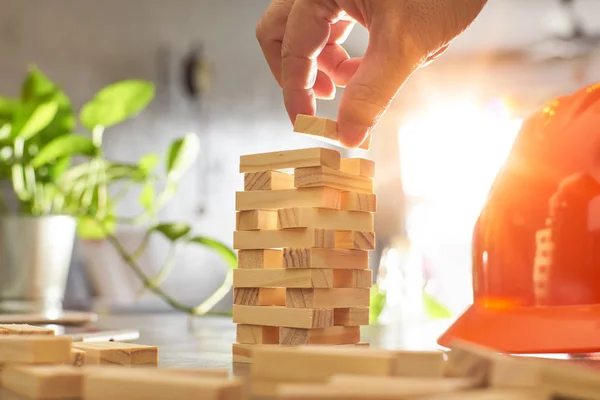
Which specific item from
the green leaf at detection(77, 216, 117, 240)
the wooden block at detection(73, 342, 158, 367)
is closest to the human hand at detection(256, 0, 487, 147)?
the wooden block at detection(73, 342, 158, 367)

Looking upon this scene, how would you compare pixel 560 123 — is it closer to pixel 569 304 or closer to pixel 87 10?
pixel 569 304

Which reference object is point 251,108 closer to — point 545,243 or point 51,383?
point 545,243

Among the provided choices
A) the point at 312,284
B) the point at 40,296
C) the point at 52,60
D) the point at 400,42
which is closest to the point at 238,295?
the point at 312,284

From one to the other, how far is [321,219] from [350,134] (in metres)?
0.14

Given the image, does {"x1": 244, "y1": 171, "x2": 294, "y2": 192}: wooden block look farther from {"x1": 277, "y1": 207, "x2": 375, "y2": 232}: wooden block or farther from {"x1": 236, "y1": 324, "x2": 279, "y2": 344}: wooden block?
{"x1": 236, "y1": 324, "x2": 279, "y2": 344}: wooden block

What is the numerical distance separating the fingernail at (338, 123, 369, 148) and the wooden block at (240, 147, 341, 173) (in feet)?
0.14

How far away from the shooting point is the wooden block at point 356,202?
0.94 m

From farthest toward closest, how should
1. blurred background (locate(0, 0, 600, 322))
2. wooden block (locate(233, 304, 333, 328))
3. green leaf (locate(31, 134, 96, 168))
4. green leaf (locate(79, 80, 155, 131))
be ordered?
blurred background (locate(0, 0, 600, 322)) → green leaf (locate(79, 80, 155, 131)) → green leaf (locate(31, 134, 96, 168)) → wooden block (locate(233, 304, 333, 328))

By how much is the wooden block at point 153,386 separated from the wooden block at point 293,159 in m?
0.40

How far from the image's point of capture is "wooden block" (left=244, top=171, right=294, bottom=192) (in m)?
0.93

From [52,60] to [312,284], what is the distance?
7.26 feet

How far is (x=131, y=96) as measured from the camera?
216 centimetres

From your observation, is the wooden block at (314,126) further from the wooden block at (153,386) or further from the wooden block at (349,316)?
the wooden block at (153,386)

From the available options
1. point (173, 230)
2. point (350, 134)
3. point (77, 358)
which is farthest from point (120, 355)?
point (173, 230)
